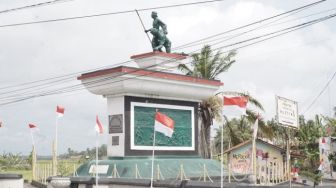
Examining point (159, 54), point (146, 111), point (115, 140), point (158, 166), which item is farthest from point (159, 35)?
point (158, 166)

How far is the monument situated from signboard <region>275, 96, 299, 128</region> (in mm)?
6906

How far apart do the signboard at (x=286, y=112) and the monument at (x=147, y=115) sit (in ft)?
22.7

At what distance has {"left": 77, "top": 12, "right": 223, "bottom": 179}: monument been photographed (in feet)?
71.1

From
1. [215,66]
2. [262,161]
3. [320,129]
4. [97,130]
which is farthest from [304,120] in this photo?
[97,130]

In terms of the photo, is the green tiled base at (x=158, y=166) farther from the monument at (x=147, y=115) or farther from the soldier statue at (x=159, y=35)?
the soldier statue at (x=159, y=35)

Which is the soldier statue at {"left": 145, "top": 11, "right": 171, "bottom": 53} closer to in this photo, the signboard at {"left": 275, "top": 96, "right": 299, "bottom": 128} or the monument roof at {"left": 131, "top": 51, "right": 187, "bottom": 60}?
the monument roof at {"left": 131, "top": 51, "right": 187, "bottom": 60}

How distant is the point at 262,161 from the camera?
2547 cm

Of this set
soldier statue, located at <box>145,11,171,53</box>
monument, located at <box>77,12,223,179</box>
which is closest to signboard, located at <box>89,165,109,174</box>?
monument, located at <box>77,12,223,179</box>

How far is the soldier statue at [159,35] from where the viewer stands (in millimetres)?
25141

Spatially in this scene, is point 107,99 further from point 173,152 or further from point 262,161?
point 262,161

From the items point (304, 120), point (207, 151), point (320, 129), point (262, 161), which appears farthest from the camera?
point (304, 120)

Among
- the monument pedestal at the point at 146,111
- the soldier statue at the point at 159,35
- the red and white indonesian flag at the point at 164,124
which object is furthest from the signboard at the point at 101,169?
the soldier statue at the point at 159,35

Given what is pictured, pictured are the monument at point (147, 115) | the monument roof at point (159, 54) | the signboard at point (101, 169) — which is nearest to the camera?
A: the signboard at point (101, 169)

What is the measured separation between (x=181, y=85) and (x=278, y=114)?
976 centimetres
